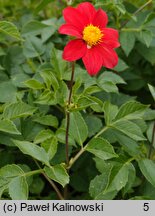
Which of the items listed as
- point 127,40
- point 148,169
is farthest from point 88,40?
point 127,40

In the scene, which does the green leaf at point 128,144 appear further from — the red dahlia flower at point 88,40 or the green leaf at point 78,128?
the red dahlia flower at point 88,40

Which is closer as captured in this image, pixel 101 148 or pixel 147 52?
pixel 101 148

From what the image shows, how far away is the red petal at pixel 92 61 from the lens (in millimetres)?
1028

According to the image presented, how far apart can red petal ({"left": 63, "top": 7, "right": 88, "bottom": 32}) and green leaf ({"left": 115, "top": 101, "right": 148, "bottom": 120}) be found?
0.25m

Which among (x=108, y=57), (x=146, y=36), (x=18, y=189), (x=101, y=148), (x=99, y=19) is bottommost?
(x=18, y=189)

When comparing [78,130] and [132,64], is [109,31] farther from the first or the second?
[132,64]

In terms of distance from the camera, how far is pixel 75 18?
1043 millimetres

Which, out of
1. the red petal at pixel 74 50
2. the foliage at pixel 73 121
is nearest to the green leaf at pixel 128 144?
the foliage at pixel 73 121

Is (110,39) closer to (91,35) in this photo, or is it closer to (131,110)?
(91,35)

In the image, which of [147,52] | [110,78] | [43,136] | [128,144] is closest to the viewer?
[43,136]

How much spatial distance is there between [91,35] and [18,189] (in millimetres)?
403

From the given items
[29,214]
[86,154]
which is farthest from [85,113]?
[29,214]

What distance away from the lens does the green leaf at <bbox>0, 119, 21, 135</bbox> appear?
1.07 m

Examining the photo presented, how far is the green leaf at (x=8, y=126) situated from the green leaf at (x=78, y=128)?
154mm
